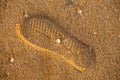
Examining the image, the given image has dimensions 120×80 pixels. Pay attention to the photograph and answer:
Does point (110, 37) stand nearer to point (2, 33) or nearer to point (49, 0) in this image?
point (49, 0)

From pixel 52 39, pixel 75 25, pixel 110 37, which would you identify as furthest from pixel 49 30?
pixel 110 37

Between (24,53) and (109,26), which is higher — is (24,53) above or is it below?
below

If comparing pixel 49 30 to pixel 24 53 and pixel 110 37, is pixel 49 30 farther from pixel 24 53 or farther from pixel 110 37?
pixel 110 37

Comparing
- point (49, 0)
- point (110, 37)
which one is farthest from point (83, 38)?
point (49, 0)

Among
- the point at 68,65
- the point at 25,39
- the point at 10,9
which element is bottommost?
the point at 68,65
